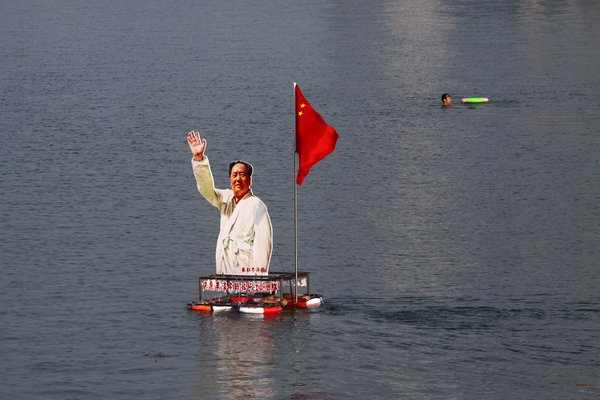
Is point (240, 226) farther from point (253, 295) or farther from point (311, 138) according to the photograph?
point (311, 138)

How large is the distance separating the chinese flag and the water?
5.54 m

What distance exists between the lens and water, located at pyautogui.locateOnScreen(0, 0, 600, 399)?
49.1m

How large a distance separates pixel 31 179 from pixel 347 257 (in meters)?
28.2

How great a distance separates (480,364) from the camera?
162ft

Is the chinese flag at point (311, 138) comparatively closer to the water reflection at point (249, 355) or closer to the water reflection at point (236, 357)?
the water reflection at point (249, 355)

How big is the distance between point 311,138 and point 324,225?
61.9ft

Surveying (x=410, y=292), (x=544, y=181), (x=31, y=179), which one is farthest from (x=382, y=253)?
(x=31, y=179)

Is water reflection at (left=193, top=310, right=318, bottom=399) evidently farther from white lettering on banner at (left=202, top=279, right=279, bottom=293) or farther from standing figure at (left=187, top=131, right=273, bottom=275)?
standing figure at (left=187, top=131, right=273, bottom=275)

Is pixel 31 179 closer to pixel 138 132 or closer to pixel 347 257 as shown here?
pixel 138 132

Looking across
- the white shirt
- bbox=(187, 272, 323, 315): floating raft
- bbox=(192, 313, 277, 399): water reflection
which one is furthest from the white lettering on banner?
bbox=(192, 313, 277, 399): water reflection

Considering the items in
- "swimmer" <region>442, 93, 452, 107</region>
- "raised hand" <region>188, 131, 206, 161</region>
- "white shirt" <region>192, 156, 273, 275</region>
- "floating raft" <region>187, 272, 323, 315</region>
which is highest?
"swimmer" <region>442, 93, 452, 107</region>

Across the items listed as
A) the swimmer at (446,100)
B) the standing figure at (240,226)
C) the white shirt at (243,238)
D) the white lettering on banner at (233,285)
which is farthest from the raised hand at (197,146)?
the swimmer at (446,100)

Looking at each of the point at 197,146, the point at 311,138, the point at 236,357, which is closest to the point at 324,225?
the point at 311,138

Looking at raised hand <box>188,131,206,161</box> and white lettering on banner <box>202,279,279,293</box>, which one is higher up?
raised hand <box>188,131,206,161</box>
